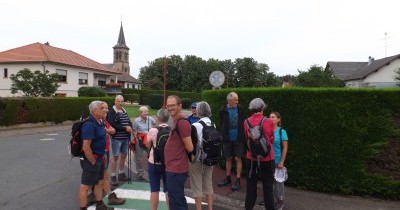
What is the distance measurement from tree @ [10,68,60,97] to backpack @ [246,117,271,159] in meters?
25.5

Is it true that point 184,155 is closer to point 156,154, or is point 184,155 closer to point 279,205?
point 156,154

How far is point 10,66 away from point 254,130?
135 ft

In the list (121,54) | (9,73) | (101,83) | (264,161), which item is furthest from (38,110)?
(121,54)

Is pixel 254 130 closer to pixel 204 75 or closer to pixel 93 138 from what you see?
pixel 93 138

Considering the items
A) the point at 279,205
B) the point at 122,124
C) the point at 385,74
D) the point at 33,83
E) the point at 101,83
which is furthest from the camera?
the point at 101,83

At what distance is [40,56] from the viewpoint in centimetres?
3888

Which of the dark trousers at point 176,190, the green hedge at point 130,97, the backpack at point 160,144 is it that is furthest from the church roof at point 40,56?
the dark trousers at point 176,190

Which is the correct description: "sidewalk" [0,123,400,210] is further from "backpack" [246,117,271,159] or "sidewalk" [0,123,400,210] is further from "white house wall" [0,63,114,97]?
"white house wall" [0,63,114,97]

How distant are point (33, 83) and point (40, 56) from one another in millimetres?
13601

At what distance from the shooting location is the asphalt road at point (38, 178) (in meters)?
6.12

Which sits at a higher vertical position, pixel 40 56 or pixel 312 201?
pixel 40 56

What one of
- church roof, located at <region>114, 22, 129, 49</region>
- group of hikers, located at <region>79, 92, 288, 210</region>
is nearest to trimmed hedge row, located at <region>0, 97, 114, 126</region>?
group of hikers, located at <region>79, 92, 288, 210</region>

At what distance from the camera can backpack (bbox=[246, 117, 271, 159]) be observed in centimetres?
507

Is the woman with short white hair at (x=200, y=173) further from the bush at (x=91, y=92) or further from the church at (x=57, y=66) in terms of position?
the church at (x=57, y=66)
